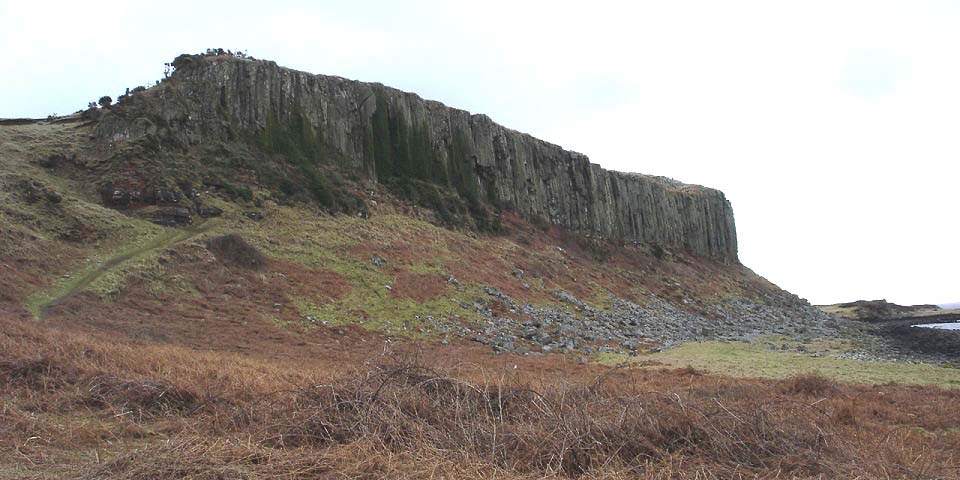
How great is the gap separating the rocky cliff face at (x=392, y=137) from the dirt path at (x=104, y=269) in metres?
9.68

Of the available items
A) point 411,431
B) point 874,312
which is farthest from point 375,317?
point 874,312

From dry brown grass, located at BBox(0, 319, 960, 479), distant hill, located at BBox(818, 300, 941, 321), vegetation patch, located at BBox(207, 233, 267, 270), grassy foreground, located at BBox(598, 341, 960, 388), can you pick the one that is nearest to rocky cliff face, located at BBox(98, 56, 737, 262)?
vegetation patch, located at BBox(207, 233, 267, 270)

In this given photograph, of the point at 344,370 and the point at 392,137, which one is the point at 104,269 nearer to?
the point at 344,370

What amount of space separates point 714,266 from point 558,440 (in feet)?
241

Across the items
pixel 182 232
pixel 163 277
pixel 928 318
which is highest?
pixel 182 232

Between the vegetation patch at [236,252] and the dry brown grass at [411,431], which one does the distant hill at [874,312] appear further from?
the dry brown grass at [411,431]

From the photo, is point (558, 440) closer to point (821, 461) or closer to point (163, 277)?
point (821, 461)

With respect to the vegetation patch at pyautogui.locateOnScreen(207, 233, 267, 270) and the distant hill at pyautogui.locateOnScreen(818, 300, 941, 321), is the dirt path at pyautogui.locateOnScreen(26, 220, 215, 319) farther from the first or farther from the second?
the distant hill at pyautogui.locateOnScreen(818, 300, 941, 321)

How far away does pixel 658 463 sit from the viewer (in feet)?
21.0

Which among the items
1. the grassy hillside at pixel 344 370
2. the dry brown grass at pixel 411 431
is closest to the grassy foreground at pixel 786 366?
the grassy hillside at pixel 344 370

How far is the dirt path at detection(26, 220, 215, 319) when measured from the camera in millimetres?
19578

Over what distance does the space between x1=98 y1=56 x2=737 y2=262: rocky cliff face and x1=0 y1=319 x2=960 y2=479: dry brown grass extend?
31642mm

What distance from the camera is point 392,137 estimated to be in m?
48.0

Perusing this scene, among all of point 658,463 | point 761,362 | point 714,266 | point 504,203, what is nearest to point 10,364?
point 658,463
